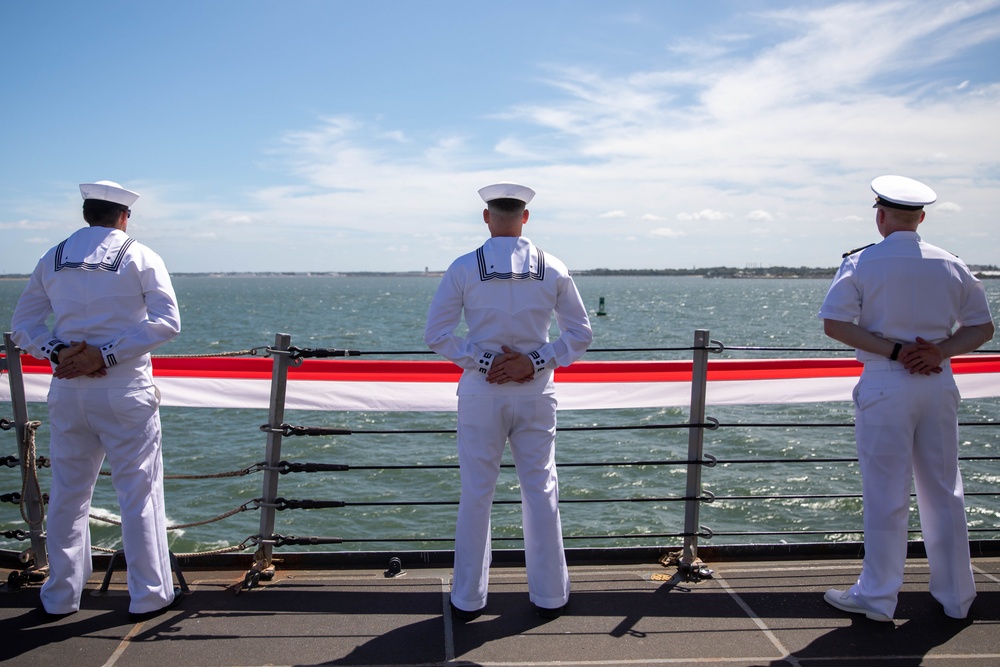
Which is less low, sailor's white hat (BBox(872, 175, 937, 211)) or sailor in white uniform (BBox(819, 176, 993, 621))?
sailor's white hat (BBox(872, 175, 937, 211))

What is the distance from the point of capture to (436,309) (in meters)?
3.80

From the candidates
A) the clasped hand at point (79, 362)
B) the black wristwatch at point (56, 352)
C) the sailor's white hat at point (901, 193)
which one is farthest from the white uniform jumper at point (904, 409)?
the black wristwatch at point (56, 352)

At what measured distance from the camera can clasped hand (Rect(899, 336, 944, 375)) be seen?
11.7ft

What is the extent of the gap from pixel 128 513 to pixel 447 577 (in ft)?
5.21

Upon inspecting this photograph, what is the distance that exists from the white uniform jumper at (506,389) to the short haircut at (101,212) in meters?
1.55

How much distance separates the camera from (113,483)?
3.74 metres

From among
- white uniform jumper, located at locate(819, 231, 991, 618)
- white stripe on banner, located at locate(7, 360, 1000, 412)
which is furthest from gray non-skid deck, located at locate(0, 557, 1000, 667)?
white stripe on banner, located at locate(7, 360, 1000, 412)

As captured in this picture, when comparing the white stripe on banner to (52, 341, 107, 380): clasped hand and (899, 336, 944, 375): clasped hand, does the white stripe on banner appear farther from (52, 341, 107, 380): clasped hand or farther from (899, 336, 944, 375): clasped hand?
(899, 336, 944, 375): clasped hand

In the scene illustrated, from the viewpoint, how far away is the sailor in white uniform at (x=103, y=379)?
372 centimetres

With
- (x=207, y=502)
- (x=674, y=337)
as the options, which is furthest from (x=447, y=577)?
(x=674, y=337)

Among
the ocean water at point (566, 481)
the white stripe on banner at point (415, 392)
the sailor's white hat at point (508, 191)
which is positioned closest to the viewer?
the sailor's white hat at point (508, 191)

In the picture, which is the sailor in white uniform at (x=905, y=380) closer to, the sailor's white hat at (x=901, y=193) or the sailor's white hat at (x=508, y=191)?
the sailor's white hat at (x=901, y=193)

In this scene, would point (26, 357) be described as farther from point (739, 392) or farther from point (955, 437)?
point (955, 437)

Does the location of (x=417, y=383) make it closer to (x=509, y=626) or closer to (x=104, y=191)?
(x=509, y=626)
